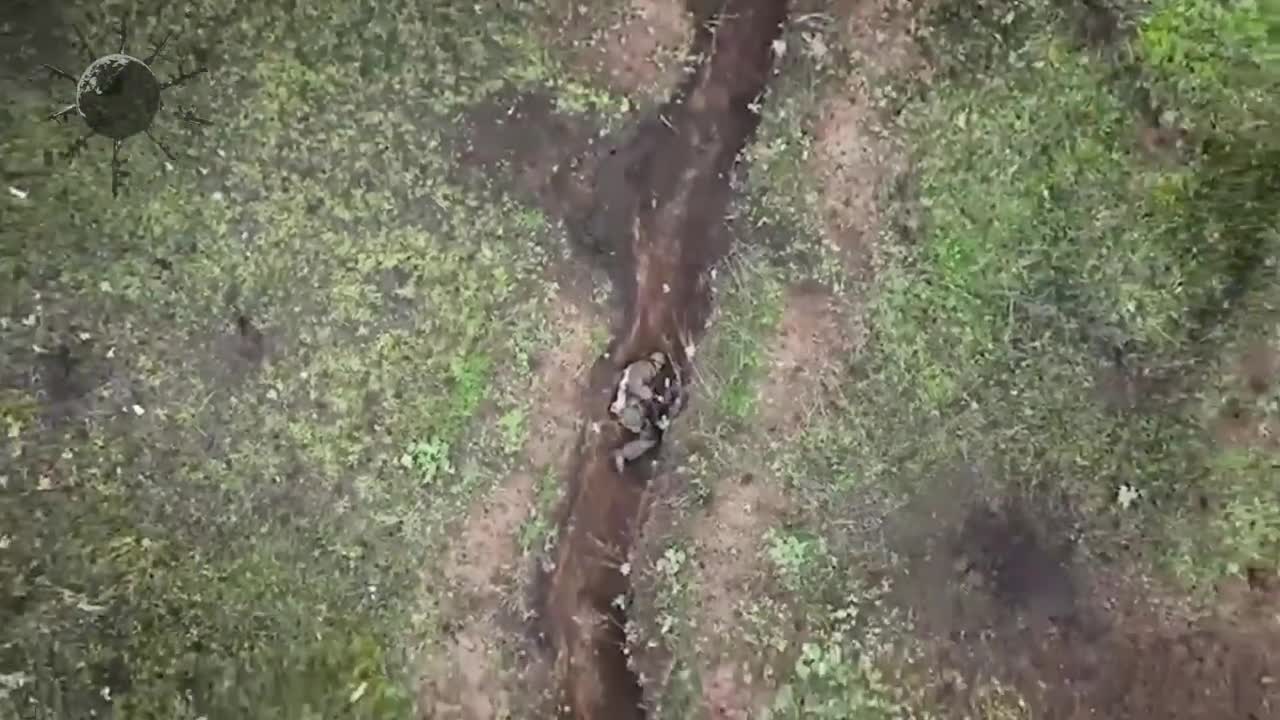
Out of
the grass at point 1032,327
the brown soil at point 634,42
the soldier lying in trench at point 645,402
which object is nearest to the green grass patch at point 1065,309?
the grass at point 1032,327

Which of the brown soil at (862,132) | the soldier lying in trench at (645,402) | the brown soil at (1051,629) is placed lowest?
the brown soil at (1051,629)

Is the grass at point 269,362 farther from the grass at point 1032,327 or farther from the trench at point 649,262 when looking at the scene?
the grass at point 1032,327

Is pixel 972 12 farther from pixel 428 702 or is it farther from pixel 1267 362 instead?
pixel 428 702

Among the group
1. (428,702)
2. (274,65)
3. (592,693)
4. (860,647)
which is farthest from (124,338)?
(860,647)

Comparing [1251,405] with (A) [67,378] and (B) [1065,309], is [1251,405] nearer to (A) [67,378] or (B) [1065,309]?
(B) [1065,309]

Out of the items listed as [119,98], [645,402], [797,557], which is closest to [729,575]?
[797,557]

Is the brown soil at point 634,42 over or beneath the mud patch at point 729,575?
over
